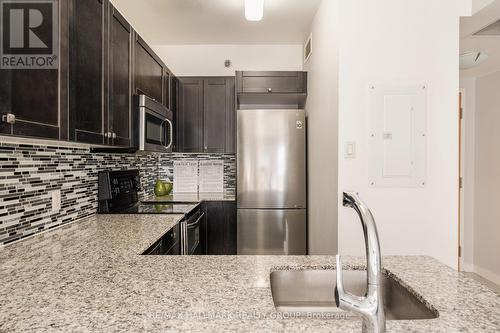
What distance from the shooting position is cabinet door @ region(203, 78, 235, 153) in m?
3.38

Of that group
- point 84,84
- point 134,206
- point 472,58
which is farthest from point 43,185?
point 472,58

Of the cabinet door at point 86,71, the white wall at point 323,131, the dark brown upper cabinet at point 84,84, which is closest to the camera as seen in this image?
the dark brown upper cabinet at point 84,84

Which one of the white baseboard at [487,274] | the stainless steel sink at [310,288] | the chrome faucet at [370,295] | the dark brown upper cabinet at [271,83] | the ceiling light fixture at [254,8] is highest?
the ceiling light fixture at [254,8]

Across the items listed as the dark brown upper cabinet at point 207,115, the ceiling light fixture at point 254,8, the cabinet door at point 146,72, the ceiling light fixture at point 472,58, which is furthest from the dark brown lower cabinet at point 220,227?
the ceiling light fixture at point 472,58

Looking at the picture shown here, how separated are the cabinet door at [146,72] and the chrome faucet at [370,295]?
6.42 feet

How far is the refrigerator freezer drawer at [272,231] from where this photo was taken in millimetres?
3055

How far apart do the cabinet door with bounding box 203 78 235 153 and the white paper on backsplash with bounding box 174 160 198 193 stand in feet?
1.28

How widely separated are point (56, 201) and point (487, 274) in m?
4.55

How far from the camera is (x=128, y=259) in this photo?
1172 mm

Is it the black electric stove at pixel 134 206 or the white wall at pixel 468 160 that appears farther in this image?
the white wall at pixel 468 160

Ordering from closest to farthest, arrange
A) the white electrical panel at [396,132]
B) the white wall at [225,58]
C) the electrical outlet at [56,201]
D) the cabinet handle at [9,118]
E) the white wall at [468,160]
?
the cabinet handle at [9,118] → the electrical outlet at [56,201] → the white electrical panel at [396,132] → the white wall at [225,58] → the white wall at [468,160]

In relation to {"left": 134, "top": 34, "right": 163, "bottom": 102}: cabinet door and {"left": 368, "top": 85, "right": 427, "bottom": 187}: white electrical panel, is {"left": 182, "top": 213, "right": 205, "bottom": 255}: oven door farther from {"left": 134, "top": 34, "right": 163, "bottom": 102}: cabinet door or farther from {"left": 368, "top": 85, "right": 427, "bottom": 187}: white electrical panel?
{"left": 368, "top": 85, "right": 427, "bottom": 187}: white electrical panel

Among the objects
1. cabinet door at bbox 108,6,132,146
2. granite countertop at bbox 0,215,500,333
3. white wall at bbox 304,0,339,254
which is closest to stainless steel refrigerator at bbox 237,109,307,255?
white wall at bbox 304,0,339,254

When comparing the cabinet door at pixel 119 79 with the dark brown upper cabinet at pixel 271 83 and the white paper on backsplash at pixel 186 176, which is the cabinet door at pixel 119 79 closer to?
the dark brown upper cabinet at pixel 271 83
